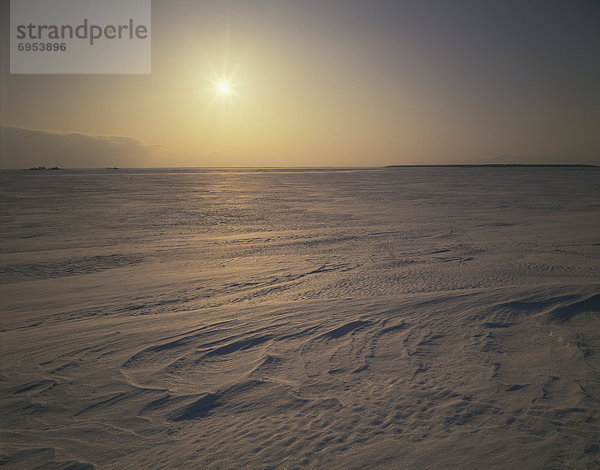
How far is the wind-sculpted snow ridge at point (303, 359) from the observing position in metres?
1.88

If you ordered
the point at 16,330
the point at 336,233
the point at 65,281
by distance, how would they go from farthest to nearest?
the point at 336,233, the point at 65,281, the point at 16,330

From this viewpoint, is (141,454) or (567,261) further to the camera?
(567,261)

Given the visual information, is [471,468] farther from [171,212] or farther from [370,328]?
[171,212]

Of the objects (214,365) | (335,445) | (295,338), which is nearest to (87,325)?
(214,365)

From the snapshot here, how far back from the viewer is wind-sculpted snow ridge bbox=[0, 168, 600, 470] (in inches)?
73.8

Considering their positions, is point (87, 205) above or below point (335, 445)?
above

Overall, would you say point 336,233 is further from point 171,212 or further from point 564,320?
point 171,212

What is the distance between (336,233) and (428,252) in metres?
2.21

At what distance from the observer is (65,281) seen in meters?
4.52

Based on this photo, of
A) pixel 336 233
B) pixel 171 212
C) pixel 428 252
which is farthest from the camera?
pixel 171 212

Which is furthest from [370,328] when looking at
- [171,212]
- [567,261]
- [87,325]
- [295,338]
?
[171,212]

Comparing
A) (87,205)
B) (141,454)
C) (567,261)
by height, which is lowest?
(141,454)

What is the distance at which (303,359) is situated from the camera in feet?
8.71

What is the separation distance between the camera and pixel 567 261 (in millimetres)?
4961
